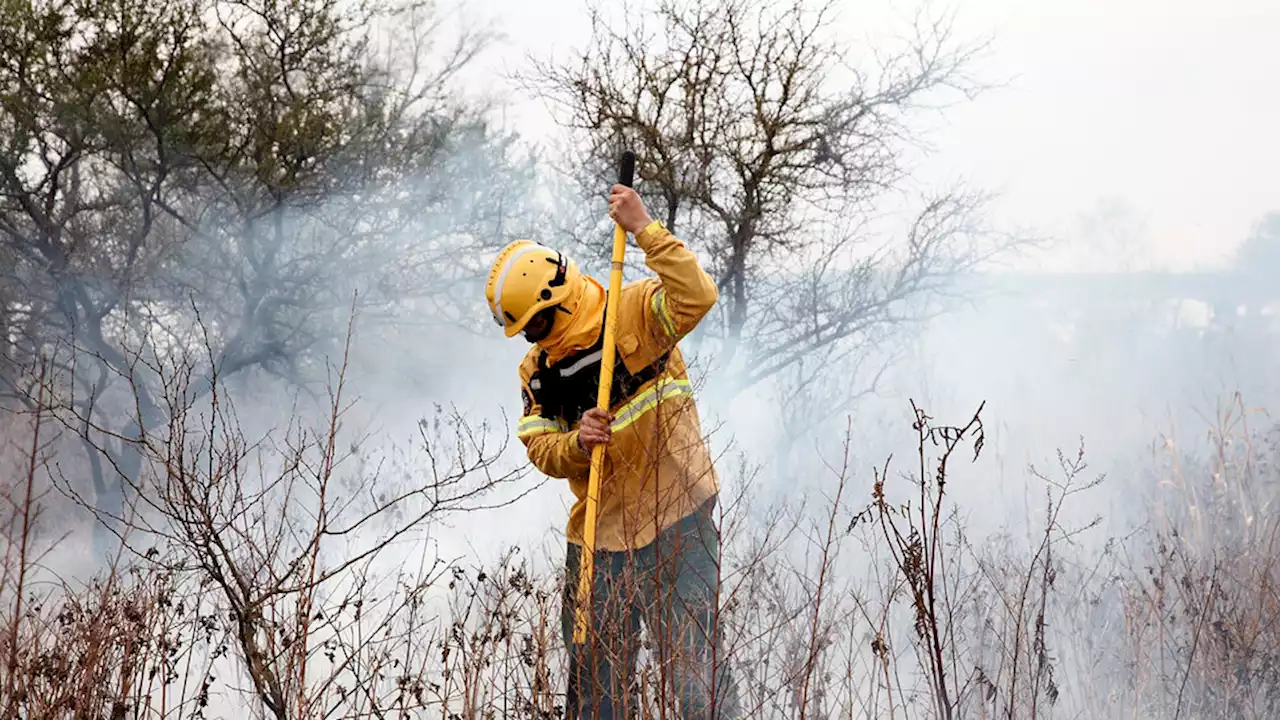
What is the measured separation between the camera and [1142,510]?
25.6 feet

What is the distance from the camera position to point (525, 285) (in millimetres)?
3773

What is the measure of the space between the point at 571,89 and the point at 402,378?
6038 millimetres

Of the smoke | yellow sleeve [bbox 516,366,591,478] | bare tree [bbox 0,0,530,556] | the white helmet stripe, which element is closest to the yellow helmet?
the white helmet stripe

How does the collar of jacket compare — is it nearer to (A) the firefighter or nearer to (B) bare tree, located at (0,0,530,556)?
(A) the firefighter

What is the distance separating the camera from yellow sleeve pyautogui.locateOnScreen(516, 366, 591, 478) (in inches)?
150

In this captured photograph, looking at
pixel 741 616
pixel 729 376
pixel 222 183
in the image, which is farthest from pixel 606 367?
pixel 222 183

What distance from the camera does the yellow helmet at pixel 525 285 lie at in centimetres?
378

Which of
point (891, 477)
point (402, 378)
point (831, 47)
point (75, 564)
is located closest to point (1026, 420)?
point (891, 477)

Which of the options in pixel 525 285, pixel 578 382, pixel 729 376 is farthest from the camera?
pixel 729 376

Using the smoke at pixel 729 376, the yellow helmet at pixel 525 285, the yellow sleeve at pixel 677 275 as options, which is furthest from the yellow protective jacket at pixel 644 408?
the smoke at pixel 729 376

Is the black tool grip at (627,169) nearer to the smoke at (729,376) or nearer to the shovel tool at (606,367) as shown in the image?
the shovel tool at (606,367)

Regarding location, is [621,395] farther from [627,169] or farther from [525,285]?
[627,169]

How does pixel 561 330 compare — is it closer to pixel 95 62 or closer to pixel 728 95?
pixel 728 95

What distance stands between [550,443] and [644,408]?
34 cm
